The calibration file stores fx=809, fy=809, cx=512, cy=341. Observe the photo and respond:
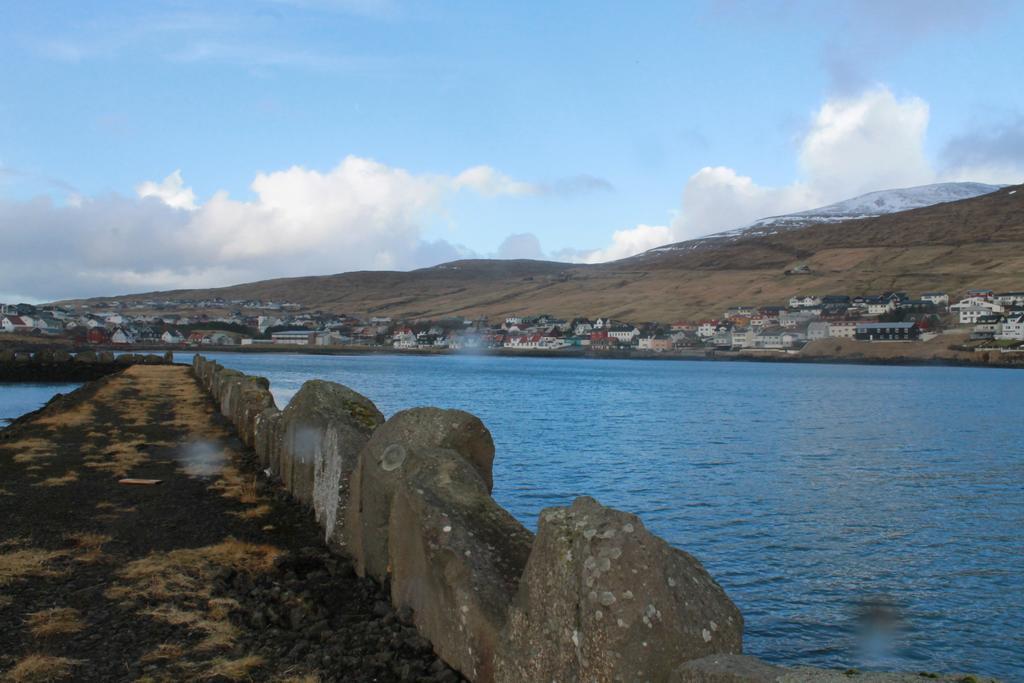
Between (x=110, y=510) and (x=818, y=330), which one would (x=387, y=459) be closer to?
(x=110, y=510)

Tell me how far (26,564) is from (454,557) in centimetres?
556

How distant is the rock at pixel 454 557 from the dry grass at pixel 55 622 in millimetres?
2949

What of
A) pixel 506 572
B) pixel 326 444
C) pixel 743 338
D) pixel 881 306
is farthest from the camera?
pixel 743 338

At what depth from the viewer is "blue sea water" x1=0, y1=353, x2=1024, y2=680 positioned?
11.9 m

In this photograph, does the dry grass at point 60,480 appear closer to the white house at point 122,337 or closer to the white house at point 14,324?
the white house at point 122,337

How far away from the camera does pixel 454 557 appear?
685 cm

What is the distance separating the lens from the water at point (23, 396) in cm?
3853

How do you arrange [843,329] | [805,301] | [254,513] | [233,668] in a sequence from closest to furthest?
[233,668]
[254,513]
[843,329]
[805,301]

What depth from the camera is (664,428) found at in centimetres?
4159

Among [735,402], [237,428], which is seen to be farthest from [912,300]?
[237,428]

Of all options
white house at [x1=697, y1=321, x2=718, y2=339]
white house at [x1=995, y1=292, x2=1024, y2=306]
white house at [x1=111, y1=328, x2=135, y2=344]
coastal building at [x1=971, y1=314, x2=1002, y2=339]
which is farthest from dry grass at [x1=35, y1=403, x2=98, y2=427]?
white house at [x1=111, y1=328, x2=135, y2=344]

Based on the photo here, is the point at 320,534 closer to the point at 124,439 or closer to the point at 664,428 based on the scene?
the point at 124,439

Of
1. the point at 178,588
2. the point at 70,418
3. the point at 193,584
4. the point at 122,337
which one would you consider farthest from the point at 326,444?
the point at 122,337

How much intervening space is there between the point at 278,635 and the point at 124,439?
1473 cm
